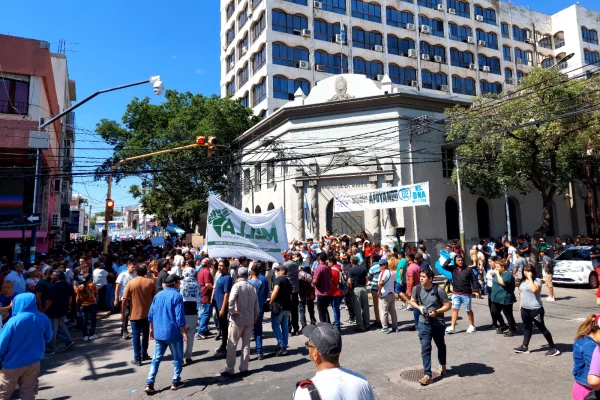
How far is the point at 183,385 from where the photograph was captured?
21.6 ft

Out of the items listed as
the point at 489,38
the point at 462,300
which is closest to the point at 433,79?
the point at 489,38

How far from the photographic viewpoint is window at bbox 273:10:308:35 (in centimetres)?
3647

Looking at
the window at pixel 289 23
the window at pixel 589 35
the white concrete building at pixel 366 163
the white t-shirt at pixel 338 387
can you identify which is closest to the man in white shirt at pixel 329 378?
the white t-shirt at pixel 338 387

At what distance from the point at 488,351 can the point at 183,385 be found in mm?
5499

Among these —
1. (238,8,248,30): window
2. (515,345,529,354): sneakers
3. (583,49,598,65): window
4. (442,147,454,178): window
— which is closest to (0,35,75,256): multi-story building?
(515,345,529,354): sneakers

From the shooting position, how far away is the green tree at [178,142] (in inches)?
1204

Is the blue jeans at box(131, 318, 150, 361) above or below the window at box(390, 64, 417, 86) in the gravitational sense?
below

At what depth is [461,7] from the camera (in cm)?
4572

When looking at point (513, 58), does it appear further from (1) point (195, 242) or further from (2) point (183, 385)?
(2) point (183, 385)

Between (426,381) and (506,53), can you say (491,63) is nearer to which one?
(506,53)

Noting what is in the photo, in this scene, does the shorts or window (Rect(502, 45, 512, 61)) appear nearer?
the shorts

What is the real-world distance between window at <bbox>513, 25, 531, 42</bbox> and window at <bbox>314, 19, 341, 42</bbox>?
24.2 m

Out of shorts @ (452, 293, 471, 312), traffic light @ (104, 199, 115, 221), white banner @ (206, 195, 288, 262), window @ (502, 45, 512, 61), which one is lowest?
shorts @ (452, 293, 471, 312)

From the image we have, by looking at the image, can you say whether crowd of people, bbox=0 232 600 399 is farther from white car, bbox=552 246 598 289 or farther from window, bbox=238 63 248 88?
window, bbox=238 63 248 88
